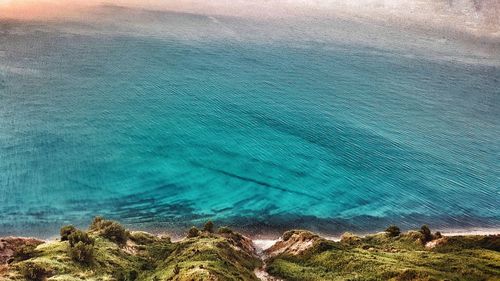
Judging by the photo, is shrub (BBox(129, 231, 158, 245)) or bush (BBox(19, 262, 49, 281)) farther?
shrub (BBox(129, 231, 158, 245))

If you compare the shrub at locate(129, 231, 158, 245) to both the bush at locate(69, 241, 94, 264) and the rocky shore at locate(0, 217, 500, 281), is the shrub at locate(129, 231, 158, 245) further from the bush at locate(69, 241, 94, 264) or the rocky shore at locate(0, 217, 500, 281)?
the bush at locate(69, 241, 94, 264)

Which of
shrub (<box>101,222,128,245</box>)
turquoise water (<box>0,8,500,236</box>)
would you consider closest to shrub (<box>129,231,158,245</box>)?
shrub (<box>101,222,128,245</box>)

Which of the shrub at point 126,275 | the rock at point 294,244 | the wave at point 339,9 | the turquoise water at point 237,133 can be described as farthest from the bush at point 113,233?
the wave at point 339,9

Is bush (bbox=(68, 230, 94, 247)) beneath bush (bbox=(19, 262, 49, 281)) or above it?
beneath

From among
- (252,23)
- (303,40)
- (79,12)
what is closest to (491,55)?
(303,40)

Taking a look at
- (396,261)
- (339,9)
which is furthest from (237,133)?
(339,9)

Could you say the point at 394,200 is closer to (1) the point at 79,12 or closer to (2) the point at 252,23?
(2) the point at 252,23
